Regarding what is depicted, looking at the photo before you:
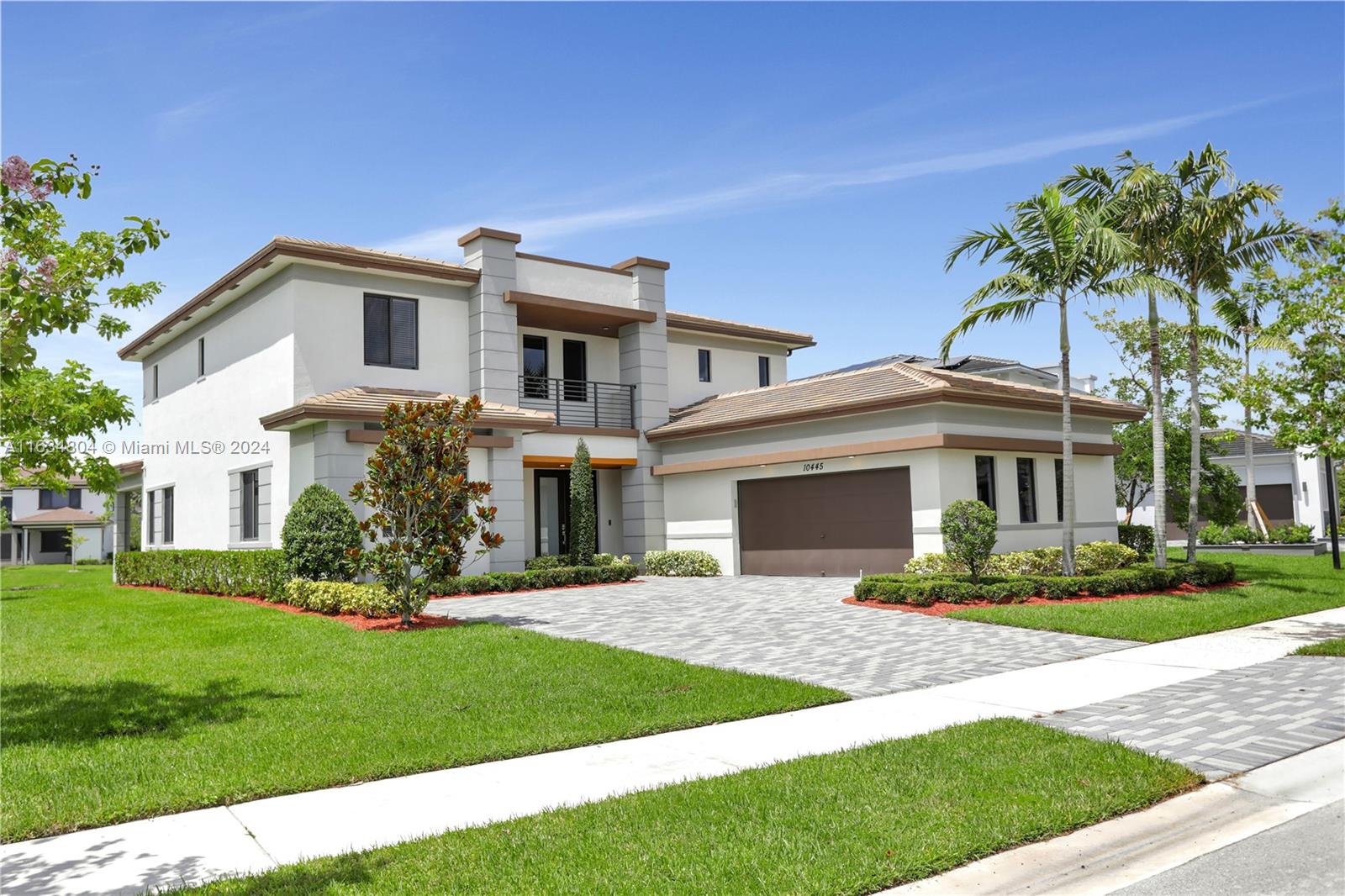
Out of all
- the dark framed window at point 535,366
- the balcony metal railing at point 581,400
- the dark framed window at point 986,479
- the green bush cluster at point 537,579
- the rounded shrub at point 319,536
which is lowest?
the green bush cluster at point 537,579

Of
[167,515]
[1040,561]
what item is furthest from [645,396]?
[167,515]

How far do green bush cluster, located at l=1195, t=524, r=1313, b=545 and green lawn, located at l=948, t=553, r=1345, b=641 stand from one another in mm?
13944

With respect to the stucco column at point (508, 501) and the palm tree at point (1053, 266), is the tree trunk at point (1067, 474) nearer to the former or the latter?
the palm tree at point (1053, 266)

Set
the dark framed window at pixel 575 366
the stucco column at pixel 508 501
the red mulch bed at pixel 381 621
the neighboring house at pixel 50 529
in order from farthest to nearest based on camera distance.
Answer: the neighboring house at pixel 50 529
the dark framed window at pixel 575 366
the stucco column at pixel 508 501
the red mulch bed at pixel 381 621

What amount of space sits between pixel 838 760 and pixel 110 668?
9.03 m

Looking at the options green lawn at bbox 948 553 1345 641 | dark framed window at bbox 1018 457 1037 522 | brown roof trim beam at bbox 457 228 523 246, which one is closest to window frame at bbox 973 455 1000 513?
dark framed window at bbox 1018 457 1037 522

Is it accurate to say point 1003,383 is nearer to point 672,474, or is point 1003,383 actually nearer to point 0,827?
point 672,474

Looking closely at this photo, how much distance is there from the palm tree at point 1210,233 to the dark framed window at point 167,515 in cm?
2652

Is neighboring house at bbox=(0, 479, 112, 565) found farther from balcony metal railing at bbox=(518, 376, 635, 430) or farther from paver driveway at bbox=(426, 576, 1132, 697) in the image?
paver driveway at bbox=(426, 576, 1132, 697)

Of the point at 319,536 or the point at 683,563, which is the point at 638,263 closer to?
the point at 683,563

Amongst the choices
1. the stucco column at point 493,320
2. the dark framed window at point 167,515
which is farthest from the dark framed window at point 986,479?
the dark framed window at point 167,515

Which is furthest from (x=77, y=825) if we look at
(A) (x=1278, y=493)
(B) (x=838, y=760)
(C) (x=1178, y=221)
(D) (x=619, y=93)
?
(A) (x=1278, y=493)

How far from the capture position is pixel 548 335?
26.4m

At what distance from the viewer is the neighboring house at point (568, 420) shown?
67.6ft
